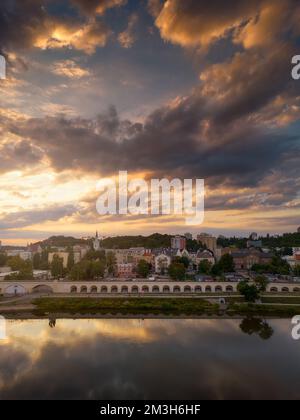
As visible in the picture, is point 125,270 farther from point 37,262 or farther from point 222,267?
point 37,262

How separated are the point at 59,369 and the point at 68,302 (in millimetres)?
12825

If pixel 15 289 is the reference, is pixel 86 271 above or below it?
above

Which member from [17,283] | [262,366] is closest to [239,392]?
[262,366]

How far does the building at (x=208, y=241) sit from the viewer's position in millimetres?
64312

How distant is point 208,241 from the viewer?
66.7 meters

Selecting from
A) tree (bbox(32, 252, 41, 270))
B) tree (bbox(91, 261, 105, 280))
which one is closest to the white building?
tree (bbox(91, 261, 105, 280))

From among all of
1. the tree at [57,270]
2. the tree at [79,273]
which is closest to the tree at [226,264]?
the tree at [79,273]

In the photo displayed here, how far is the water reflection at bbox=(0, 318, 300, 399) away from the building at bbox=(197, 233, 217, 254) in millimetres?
43825

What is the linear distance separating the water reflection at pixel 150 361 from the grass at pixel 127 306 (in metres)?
3.01

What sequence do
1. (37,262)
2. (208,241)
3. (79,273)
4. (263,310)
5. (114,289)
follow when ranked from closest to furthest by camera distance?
(263,310) → (114,289) → (79,273) → (37,262) → (208,241)

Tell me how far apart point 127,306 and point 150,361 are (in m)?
10.5

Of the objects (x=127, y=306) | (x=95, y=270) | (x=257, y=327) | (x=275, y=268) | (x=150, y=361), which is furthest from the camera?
(x=275, y=268)

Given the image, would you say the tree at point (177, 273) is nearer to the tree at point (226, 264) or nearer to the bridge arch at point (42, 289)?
the tree at point (226, 264)

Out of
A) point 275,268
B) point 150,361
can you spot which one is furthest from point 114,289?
point 275,268
